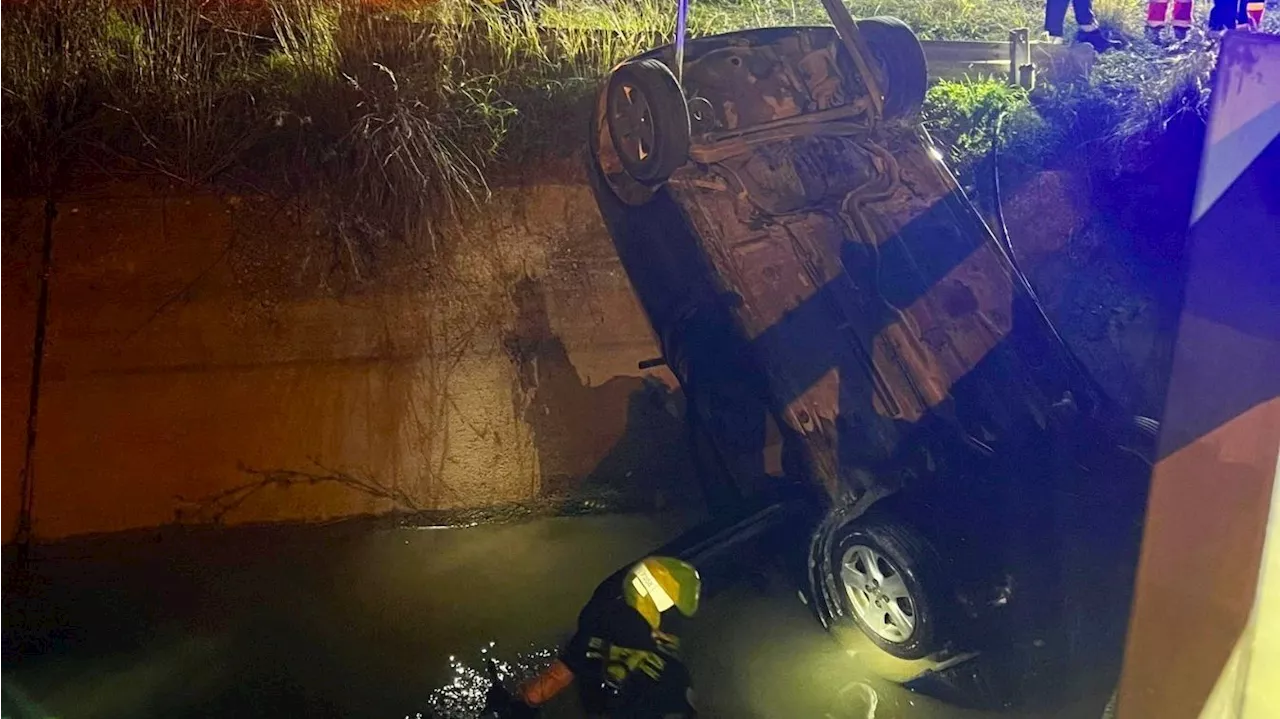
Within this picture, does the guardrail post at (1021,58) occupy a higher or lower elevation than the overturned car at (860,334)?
higher

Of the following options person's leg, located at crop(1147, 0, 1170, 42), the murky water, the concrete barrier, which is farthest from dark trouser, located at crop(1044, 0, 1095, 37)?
the murky water

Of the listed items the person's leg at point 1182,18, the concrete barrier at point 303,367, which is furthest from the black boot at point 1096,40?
the concrete barrier at point 303,367

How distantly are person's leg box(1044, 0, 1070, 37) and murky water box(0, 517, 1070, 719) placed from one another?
5.06ft

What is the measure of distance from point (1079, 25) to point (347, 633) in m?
2.26

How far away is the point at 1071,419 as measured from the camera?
2.12 m

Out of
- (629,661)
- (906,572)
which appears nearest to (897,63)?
(906,572)

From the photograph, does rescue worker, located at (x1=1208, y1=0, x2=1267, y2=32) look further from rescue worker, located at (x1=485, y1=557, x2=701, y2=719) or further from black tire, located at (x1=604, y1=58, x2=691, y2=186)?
rescue worker, located at (x1=485, y1=557, x2=701, y2=719)

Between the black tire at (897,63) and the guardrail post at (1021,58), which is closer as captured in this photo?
the black tire at (897,63)

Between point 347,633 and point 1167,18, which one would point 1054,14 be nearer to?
point 1167,18

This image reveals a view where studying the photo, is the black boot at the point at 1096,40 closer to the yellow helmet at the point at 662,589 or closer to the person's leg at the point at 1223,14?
the person's leg at the point at 1223,14

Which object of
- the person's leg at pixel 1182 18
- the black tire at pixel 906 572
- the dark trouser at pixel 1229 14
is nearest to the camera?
the black tire at pixel 906 572

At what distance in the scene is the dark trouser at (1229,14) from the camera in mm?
2199

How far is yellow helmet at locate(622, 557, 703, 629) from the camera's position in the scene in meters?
2.11

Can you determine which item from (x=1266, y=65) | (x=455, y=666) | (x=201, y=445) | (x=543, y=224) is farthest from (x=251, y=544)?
(x=1266, y=65)
